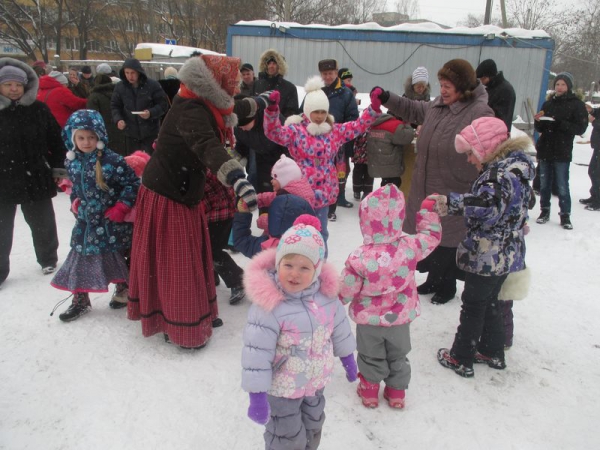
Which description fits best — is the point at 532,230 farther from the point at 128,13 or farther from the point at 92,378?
the point at 128,13

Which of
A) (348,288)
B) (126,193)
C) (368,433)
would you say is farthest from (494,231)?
(126,193)

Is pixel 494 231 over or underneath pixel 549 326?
over

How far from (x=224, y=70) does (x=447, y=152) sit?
1.79 metres

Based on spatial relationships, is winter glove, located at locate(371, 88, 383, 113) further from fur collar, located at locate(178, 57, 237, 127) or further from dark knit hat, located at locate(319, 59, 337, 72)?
dark knit hat, located at locate(319, 59, 337, 72)

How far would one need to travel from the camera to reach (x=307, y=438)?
7.06 ft

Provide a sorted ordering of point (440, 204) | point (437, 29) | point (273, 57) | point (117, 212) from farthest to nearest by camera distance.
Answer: point (437, 29) < point (273, 57) < point (117, 212) < point (440, 204)

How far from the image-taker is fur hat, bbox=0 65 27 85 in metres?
3.76

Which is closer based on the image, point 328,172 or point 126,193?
point 126,193

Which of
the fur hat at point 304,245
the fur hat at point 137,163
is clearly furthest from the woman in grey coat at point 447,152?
the fur hat at point 137,163

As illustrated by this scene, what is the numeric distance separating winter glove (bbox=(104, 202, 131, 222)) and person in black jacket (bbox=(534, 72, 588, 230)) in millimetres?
5441

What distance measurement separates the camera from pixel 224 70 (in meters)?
2.74

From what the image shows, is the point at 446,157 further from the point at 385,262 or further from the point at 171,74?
the point at 171,74

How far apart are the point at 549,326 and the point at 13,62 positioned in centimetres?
516

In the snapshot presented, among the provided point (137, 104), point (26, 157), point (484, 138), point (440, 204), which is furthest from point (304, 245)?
point (137, 104)
